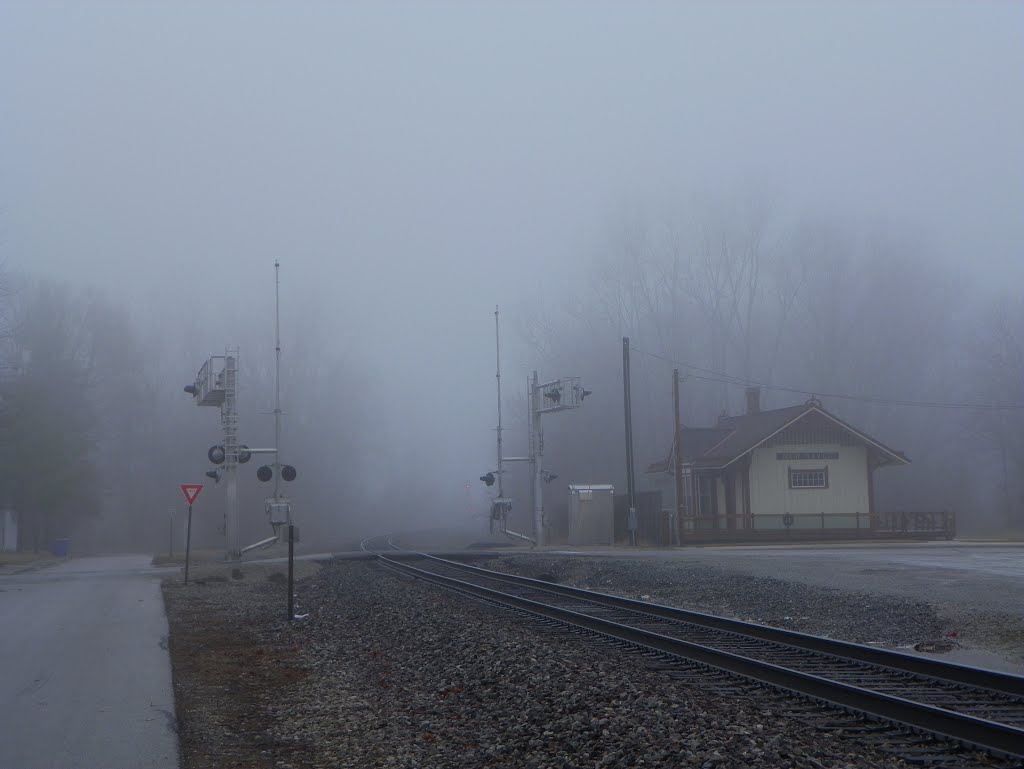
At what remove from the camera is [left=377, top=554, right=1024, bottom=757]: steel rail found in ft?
22.7

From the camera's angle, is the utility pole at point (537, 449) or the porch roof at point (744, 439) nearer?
the utility pole at point (537, 449)

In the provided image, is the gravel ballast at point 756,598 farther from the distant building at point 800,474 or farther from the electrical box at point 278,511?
the distant building at point 800,474

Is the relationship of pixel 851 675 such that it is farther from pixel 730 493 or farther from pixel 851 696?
pixel 730 493

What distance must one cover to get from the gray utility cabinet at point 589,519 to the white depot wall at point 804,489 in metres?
6.37

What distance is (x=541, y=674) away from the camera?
9.79m

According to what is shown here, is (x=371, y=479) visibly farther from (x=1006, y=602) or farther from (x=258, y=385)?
(x=1006, y=602)

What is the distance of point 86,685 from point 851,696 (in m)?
7.67

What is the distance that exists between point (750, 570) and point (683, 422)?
147 ft

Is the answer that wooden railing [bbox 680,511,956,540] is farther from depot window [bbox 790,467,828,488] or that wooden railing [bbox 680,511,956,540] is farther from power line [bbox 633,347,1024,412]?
power line [bbox 633,347,1024,412]

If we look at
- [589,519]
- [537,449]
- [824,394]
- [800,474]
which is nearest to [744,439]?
[800,474]

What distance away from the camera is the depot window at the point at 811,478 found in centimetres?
4419

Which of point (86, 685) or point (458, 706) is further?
point (86, 685)

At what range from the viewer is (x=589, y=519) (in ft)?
144

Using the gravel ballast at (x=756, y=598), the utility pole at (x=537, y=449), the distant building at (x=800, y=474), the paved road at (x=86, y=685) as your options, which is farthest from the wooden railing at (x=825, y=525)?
the paved road at (x=86, y=685)
